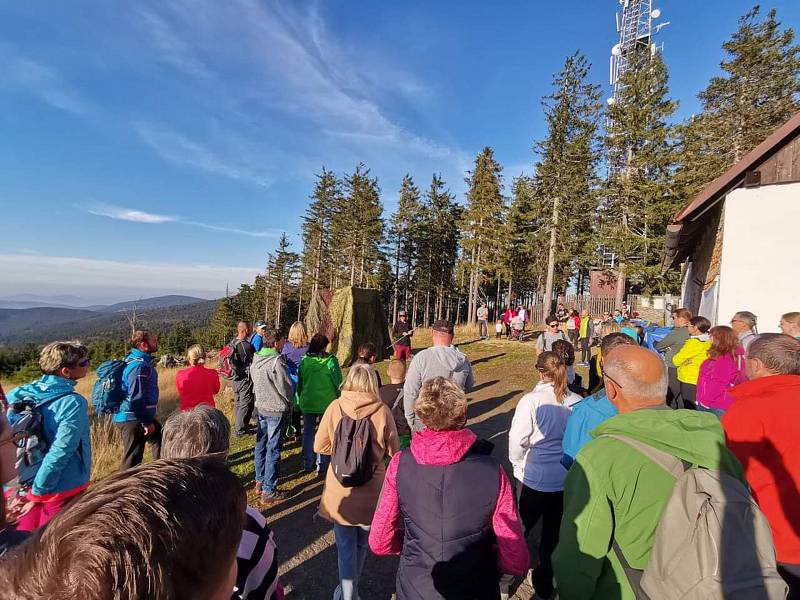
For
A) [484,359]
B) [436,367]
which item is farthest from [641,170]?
[436,367]

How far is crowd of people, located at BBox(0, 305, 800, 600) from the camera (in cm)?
71

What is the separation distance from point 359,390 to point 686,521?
7.06 ft

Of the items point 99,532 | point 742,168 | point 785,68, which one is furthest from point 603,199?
point 99,532

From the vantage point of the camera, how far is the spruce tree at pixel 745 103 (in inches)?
680

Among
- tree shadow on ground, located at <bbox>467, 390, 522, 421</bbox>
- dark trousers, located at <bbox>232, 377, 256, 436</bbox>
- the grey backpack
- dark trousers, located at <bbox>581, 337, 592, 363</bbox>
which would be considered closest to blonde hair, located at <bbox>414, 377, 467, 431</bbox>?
the grey backpack

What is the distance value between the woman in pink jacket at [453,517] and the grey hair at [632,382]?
76 centimetres

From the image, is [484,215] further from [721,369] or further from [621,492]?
[621,492]

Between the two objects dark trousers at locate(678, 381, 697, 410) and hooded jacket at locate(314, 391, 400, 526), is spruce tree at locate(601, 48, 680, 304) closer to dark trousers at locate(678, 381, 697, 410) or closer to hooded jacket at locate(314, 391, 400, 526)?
dark trousers at locate(678, 381, 697, 410)

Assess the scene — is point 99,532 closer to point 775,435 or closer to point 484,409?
point 775,435

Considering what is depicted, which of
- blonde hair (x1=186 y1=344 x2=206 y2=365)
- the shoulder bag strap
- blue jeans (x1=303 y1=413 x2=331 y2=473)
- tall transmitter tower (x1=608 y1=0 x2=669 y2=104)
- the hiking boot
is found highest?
tall transmitter tower (x1=608 y1=0 x2=669 y2=104)

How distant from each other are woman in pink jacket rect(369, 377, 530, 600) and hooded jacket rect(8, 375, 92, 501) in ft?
8.46

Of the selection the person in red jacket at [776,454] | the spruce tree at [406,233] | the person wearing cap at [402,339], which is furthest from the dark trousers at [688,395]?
the spruce tree at [406,233]

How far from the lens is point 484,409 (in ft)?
27.7

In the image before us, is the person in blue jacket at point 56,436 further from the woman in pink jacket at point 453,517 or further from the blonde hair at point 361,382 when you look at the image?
the woman in pink jacket at point 453,517
